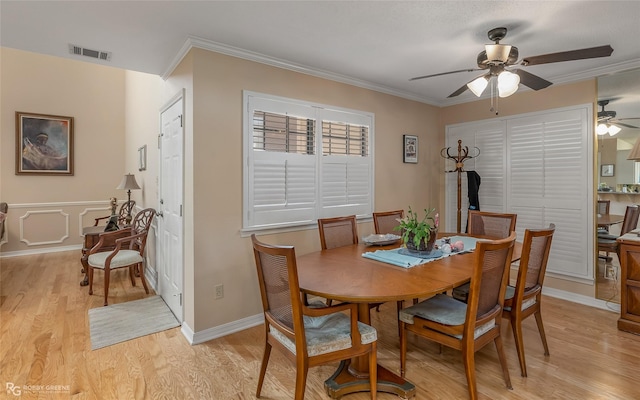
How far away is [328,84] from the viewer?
138 inches

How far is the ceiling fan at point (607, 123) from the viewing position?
324cm

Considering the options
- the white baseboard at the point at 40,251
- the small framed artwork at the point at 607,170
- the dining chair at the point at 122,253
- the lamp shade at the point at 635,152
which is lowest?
the white baseboard at the point at 40,251

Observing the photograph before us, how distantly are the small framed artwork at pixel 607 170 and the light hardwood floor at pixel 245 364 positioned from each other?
4.51ft

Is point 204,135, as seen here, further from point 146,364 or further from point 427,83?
point 427,83

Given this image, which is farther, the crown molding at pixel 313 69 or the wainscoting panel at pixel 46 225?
the wainscoting panel at pixel 46 225

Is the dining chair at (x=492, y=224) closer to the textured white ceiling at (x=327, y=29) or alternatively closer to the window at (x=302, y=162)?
the window at (x=302, y=162)

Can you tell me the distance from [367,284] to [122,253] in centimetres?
325

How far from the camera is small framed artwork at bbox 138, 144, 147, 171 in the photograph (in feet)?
14.6

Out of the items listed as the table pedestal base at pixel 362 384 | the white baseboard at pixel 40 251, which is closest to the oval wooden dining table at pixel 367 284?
the table pedestal base at pixel 362 384

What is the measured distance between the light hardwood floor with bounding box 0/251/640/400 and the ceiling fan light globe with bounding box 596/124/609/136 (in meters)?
1.79

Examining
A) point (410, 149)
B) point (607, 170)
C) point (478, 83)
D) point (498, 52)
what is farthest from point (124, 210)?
point (607, 170)

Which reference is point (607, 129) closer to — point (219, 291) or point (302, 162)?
point (302, 162)

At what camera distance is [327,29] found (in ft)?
8.07

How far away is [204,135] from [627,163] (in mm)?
3921
